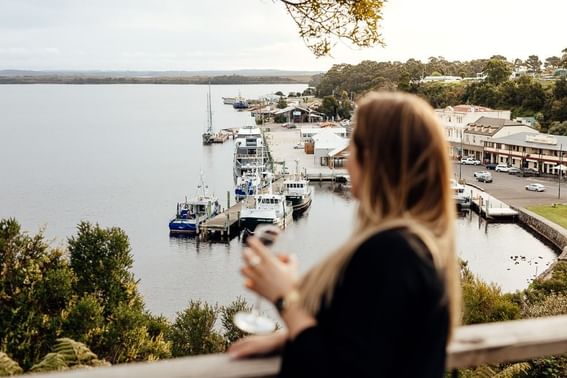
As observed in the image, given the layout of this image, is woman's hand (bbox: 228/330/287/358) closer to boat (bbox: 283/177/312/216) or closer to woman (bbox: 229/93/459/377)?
woman (bbox: 229/93/459/377)

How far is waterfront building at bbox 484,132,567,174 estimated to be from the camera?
45500 millimetres

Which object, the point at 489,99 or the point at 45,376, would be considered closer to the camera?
the point at 45,376

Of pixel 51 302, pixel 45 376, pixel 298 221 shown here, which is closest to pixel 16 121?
pixel 298 221

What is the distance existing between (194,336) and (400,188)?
13643mm

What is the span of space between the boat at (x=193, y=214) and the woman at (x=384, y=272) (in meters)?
31.1

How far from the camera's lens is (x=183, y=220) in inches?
1308

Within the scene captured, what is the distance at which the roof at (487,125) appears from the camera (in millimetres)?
51872

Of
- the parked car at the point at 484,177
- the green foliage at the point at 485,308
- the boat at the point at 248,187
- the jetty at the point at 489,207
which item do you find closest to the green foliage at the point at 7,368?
the green foliage at the point at 485,308

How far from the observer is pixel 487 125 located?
53.7 m

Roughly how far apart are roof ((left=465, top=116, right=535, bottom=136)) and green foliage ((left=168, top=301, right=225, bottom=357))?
1618 inches

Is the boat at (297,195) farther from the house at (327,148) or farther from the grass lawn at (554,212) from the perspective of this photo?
the house at (327,148)

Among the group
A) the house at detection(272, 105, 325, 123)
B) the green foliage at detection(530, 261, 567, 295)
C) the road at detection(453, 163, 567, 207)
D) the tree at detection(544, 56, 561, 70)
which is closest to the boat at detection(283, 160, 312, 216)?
the road at detection(453, 163, 567, 207)

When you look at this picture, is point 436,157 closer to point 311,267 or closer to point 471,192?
point 311,267

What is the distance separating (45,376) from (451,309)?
853 mm
